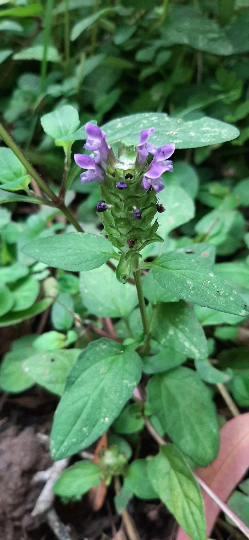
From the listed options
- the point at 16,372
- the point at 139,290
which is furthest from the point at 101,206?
the point at 16,372

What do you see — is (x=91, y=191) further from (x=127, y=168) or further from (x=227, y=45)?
(x=127, y=168)

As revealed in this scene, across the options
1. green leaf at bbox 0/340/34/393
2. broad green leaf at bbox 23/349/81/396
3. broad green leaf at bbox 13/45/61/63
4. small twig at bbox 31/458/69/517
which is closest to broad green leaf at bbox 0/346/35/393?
green leaf at bbox 0/340/34/393

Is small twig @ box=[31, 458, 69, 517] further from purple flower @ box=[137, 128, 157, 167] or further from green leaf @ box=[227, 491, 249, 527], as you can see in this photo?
purple flower @ box=[137, 128, 157, 167]

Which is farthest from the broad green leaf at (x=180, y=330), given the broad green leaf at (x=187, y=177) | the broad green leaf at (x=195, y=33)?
the broad green leaf at (x=195, y=33)

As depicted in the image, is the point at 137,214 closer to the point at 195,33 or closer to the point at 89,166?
the point at 89,166

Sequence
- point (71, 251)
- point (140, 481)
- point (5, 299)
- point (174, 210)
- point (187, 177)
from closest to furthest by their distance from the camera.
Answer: point (71, 251), point (140, 481), point (174, 210), point (5, 299), point (187, 177)
